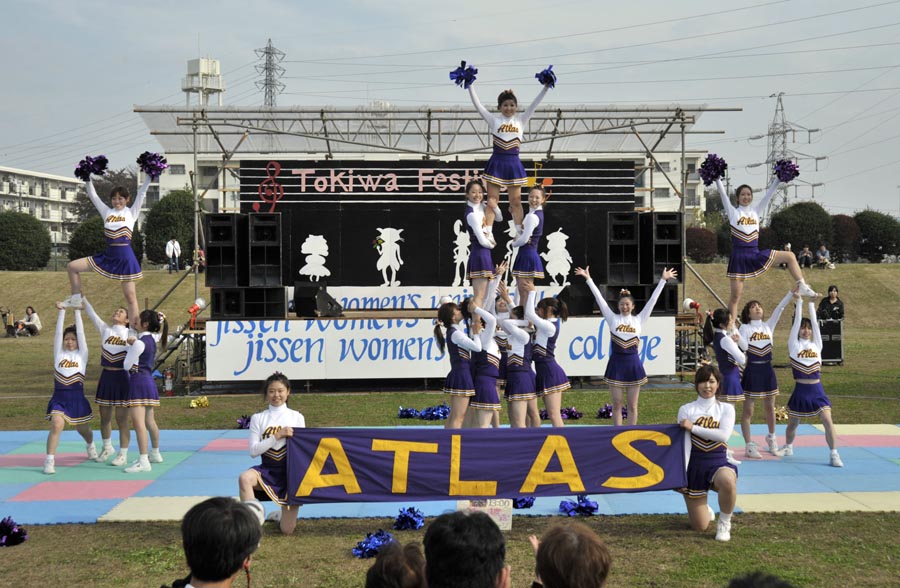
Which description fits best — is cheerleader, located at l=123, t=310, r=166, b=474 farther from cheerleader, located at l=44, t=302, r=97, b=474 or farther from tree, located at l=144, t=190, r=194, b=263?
tree, located at l=144, t=190, r=194, b=263

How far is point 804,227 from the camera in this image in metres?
42.8

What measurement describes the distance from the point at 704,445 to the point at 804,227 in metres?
38.9

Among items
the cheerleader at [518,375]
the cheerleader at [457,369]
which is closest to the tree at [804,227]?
the cheerleader at [518,375]

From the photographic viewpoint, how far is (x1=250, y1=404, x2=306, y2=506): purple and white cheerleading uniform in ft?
23.2

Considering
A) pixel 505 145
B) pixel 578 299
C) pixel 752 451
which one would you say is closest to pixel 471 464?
pixel 505 145

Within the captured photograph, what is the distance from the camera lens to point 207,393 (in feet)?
55.5

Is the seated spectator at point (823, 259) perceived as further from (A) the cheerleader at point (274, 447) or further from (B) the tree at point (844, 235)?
(A) the cheerleader at point (274, 447)

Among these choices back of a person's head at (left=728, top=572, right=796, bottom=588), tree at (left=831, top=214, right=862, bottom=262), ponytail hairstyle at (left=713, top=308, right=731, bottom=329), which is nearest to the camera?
back of a person's head at (left=728, top=572, right=796, bottom=588)

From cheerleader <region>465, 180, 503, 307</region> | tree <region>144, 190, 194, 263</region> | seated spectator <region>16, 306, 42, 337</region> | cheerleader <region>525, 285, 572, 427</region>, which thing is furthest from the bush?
cheerleader <region>525, 285, 572, 427</region>

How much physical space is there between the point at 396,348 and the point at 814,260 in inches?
1278

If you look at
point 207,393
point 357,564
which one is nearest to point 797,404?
point 357,564

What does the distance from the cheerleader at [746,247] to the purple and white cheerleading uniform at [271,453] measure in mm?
6011

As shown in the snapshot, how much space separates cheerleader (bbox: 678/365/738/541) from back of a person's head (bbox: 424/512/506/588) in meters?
4.26

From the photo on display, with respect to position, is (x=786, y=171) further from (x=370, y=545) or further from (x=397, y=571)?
(x=397, y=571)
